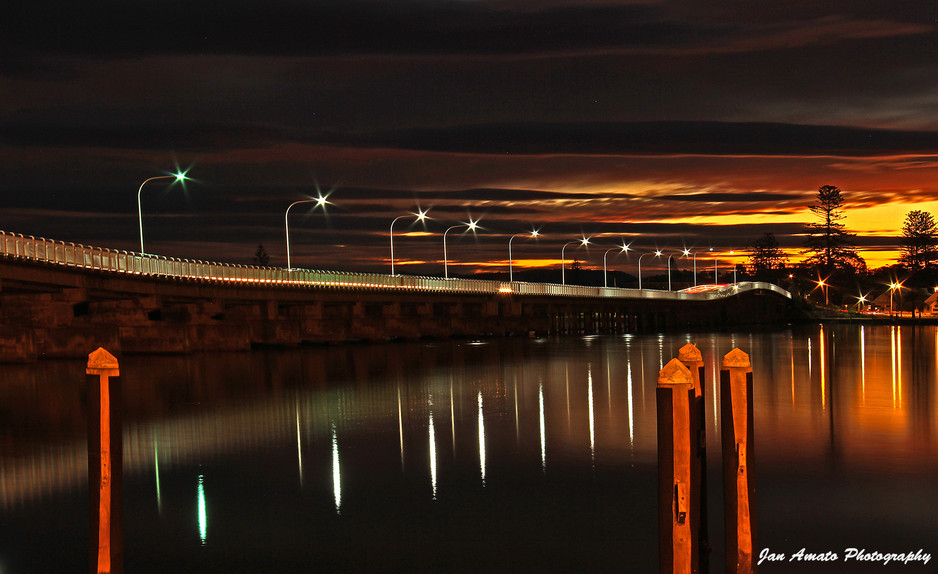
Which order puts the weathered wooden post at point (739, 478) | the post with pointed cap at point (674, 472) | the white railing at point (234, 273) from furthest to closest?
1. the white railing at point (234, 273)
2. the weathered wooden post at point (739, 478)
3. the post with pointed cap at point (674, 472)

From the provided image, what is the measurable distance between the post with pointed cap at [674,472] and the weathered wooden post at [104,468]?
6970 millimetres

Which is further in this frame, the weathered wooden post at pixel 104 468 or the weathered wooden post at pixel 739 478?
the weathered wooden post at pixel 739 478

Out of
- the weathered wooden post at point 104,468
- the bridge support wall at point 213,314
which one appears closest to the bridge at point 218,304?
the bridge support wall at point 213,314

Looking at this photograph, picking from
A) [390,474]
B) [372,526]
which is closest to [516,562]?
[372,526]

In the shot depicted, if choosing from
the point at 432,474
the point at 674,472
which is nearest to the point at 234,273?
the point at 432,474

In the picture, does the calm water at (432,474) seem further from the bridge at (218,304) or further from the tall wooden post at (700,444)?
the bridge at (218,304)

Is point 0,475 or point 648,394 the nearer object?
point 0,475

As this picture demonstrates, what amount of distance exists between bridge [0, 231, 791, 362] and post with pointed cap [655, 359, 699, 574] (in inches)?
1564

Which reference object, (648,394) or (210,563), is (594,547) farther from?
(648,394)

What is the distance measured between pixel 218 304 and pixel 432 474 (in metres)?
47.0

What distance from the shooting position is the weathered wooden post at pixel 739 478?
13227 mm

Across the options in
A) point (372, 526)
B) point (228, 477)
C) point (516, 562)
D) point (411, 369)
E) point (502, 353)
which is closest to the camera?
point (516, 562)

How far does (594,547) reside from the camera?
15.8m

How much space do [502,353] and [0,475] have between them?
4791 centimetres
